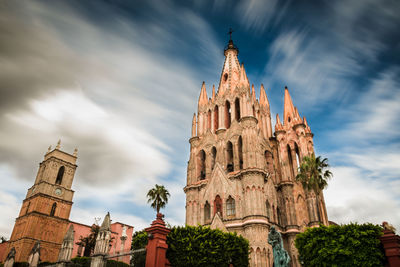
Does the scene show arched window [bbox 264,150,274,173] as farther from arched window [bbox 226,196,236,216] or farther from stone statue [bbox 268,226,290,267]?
stone statue [bbox 268,226,290,267]

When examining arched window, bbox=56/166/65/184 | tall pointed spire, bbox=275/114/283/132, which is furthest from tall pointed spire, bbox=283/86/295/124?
arched window, bbox=56/166/65/184

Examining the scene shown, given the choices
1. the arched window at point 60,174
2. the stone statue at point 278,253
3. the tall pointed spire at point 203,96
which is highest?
the tall pointed spire at point 203,96

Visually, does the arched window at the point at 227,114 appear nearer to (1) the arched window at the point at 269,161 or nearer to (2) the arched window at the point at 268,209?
(1) the arched window at the point at 269,161

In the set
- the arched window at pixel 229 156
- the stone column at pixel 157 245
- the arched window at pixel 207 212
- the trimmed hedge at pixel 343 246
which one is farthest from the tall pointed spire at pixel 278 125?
the stone column at pixel 157 245

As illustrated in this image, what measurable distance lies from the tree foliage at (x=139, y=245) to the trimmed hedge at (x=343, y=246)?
436 inches

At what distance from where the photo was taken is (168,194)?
37.4 m

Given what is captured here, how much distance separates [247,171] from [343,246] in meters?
13.5

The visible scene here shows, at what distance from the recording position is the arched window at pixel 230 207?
30.9 meters

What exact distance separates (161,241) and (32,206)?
36.5 m

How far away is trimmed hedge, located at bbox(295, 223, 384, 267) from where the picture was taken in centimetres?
1742

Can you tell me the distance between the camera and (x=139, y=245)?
69.3 ft

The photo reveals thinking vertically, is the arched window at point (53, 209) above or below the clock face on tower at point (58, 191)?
below

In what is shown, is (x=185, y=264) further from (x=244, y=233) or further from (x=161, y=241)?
(x=244, y=233)

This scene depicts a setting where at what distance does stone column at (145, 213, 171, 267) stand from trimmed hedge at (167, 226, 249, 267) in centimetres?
136
